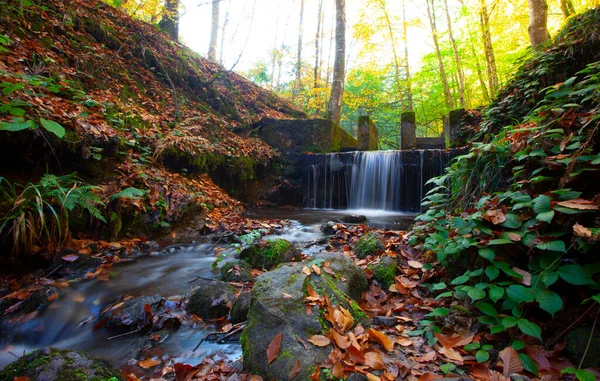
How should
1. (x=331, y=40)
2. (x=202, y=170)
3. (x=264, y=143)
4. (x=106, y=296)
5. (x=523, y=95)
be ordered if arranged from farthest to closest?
(x=331, y=40) < (x=264, y=143) < (x=202, y=170) < (x=523, y=95) < (x=106, y=296)

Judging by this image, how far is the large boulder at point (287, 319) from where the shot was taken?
157 centimetres

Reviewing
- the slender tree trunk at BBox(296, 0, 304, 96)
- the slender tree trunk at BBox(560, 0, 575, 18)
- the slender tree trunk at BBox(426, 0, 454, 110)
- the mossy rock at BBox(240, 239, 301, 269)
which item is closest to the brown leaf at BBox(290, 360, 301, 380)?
the mossy rock at BBox(240, 239, 301, 269)

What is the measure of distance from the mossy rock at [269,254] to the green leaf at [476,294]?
7.41 ft

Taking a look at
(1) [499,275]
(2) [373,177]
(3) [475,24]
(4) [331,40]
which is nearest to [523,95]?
(1) [499,275]

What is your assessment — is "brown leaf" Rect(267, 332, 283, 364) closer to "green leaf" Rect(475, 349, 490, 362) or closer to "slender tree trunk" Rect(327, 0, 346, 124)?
"green leaf" Rect(475, 349, 490, 362)

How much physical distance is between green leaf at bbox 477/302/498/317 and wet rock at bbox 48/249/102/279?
3.98 m

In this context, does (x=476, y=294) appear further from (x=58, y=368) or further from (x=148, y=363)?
(x=58, y=368)

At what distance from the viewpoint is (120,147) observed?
475 cm

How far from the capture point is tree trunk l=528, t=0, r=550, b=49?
5380 mm

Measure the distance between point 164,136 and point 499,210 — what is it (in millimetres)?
6315

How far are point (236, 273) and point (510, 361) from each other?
2.53 m

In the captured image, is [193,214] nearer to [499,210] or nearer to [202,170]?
[202,170]

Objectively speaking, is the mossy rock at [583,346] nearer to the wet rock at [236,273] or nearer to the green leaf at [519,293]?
the green leaf at [519,293]

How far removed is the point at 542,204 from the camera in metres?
1.81
